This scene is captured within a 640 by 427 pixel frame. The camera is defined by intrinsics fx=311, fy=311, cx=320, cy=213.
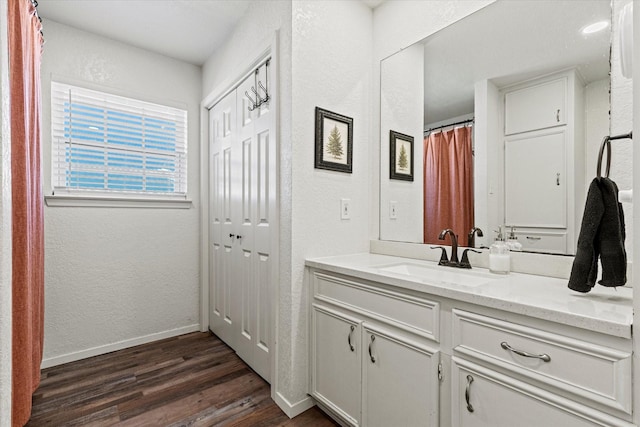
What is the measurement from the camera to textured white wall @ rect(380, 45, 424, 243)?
1.95 m

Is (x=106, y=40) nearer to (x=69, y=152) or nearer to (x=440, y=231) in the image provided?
(x=69, y=152)

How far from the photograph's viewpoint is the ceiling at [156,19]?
7.11 feet

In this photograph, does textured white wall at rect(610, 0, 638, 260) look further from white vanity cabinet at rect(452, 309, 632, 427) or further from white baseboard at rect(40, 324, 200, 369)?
white baseboard at rect(40, 324, 200, 369)

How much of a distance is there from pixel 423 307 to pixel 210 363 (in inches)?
73.6

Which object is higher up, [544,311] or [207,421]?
[544,311]

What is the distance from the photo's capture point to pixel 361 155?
2.12 metres

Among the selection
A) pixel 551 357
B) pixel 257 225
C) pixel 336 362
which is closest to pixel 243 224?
pixel 257 225

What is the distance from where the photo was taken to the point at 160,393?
1988 mm

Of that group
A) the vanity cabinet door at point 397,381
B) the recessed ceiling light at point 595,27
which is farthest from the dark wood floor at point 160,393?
the recessed ceiling light at point 595,27

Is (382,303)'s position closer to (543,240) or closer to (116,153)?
(543,240)

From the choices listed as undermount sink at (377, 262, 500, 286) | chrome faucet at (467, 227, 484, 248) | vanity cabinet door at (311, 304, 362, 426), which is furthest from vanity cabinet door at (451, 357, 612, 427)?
chrome faucet at (467, 227, 484, 248)

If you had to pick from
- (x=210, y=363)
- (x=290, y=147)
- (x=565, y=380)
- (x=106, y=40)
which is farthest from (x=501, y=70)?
(x=106, y=40)

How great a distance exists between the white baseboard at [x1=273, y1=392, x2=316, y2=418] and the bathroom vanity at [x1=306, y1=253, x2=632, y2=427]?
7 centimetres

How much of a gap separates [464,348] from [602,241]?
0.57 meters
